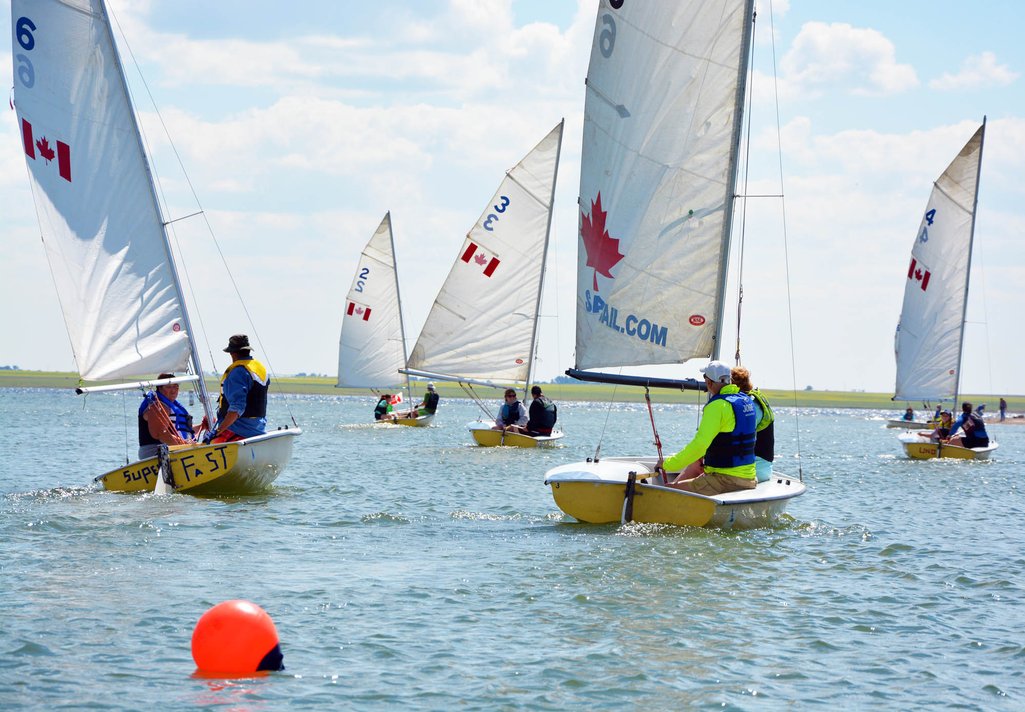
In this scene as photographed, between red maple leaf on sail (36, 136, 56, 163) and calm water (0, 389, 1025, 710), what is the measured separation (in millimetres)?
4540

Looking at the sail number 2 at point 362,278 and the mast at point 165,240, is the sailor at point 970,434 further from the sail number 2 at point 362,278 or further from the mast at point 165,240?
the sail number 2 at point 362,278

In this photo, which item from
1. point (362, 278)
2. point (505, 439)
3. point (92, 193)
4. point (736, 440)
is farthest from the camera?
point (362, 278)

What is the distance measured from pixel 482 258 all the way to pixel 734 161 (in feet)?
63.3

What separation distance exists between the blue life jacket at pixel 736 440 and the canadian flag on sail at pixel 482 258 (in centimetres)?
2063

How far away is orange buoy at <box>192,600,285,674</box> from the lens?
7.28 metres

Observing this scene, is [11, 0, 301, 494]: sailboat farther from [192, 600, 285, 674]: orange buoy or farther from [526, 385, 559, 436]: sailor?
[526, 385, 559, 436]: sailor

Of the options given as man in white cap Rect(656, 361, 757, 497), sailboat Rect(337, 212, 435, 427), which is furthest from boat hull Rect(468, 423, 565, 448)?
sailboat Rect(337, 212, 435, 427)

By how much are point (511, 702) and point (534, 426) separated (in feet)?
75.3

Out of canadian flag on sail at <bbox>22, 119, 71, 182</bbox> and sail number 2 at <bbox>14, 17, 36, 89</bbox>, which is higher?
sail number 2 at <bbox>14, 17, 36, 89</bbox>

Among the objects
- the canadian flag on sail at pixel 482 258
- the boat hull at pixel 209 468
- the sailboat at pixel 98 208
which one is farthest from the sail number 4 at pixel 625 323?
the canadian flag on sail at pixel 482 258

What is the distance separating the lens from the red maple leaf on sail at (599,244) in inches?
593

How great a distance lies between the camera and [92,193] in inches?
663

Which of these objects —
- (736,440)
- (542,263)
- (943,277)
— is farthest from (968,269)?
(736,440)

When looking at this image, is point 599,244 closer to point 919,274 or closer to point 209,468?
point 209,468
